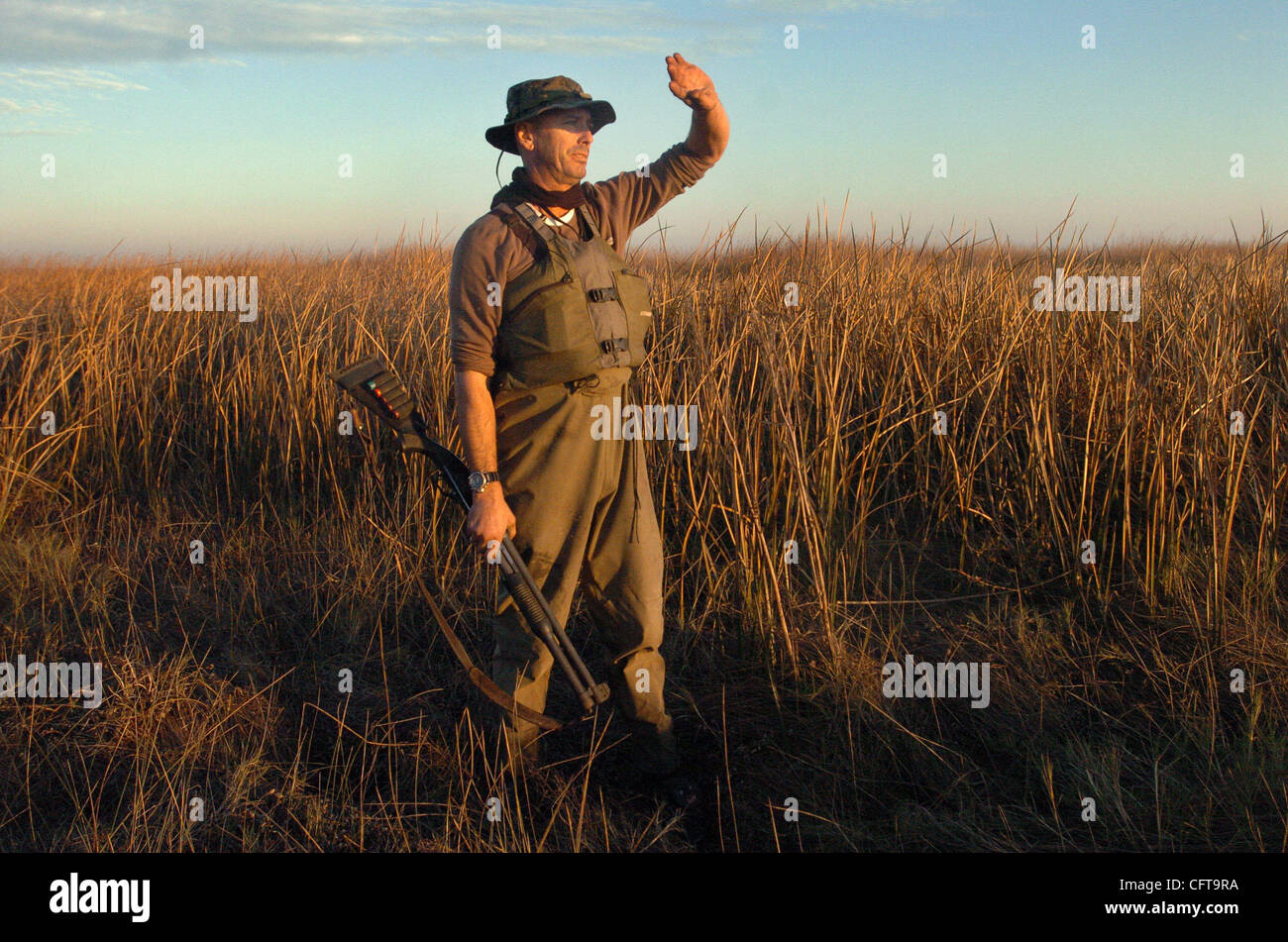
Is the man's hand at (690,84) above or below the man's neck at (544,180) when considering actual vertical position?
above

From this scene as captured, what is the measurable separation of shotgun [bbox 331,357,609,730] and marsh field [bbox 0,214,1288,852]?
0.24 metres

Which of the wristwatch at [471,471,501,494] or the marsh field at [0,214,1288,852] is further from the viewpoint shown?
the marsh field at [0,214,1288,852]

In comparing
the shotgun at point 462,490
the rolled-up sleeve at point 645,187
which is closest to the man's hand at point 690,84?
the rolled-up sleeve at point 645,187

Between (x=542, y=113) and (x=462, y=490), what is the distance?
2.95ft

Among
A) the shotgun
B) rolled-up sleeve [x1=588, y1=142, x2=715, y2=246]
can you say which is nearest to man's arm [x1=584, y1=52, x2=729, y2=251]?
rolled-up sleeve [x1=588, y1=142, x2=715, y2=246]

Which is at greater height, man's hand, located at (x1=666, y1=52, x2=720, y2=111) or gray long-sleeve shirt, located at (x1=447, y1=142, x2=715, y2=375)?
man's hand, located at (x1=666, y1=52, x2=720, y2=111)

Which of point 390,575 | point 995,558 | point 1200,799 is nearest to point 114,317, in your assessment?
point 390,575

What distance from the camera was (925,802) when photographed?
2.25 m

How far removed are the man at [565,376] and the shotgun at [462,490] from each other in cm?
8

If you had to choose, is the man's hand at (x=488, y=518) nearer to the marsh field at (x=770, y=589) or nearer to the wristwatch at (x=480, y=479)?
the wristwatch at (x=480, y=479)

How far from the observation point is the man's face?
2082mm

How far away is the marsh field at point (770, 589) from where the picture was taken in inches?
87.3

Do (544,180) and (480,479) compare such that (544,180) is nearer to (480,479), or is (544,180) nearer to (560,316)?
(560,316)

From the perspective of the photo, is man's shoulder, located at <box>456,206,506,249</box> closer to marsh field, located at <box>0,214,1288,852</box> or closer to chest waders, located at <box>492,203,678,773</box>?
chest waders, located at <box>492,203,678,773</box>
